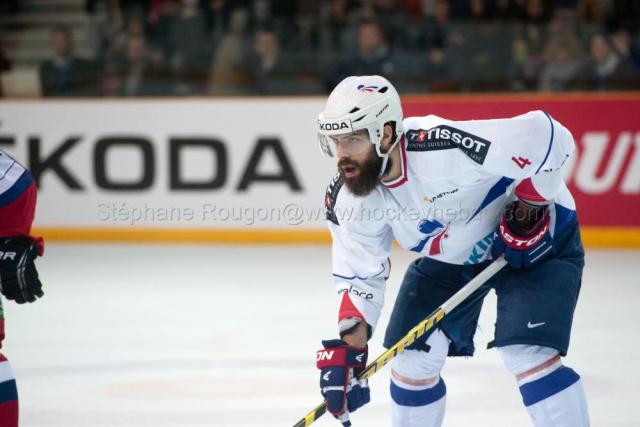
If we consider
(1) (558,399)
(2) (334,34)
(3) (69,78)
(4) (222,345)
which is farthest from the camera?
(3) (69,78)

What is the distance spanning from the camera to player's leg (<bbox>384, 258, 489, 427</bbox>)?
3055mm

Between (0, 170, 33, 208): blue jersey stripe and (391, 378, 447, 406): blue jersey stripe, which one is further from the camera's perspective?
(391, 378, 447, 406): blue jersey stripe

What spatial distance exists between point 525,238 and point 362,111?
0.59 m

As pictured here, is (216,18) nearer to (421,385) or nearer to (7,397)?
(421,385)

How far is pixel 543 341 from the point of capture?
108 inches

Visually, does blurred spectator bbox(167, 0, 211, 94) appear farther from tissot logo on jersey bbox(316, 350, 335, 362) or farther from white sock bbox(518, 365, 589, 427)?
white sock bbox(518, 365, 589, 427)

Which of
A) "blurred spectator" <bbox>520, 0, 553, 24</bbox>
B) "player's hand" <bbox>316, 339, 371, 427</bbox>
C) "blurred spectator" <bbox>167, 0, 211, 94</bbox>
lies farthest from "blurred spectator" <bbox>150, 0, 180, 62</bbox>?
"player's hand" <bbox>316, 339, 371, 427</bbox>

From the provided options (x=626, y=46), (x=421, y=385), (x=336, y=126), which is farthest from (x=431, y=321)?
(x=626, y=46)

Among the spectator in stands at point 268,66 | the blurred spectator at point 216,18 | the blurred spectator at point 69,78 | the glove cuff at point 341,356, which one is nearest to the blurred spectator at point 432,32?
the spectator in stands at point 268,66

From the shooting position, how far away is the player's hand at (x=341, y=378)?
9.45ft

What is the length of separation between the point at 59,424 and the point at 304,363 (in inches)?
46.6

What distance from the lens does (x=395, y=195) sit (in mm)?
2957

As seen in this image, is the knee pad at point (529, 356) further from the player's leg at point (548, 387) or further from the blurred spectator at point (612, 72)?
the blurred spectator at point (612, 72)

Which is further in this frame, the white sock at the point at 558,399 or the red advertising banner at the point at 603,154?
the red advertising banner at the point at 603,154
